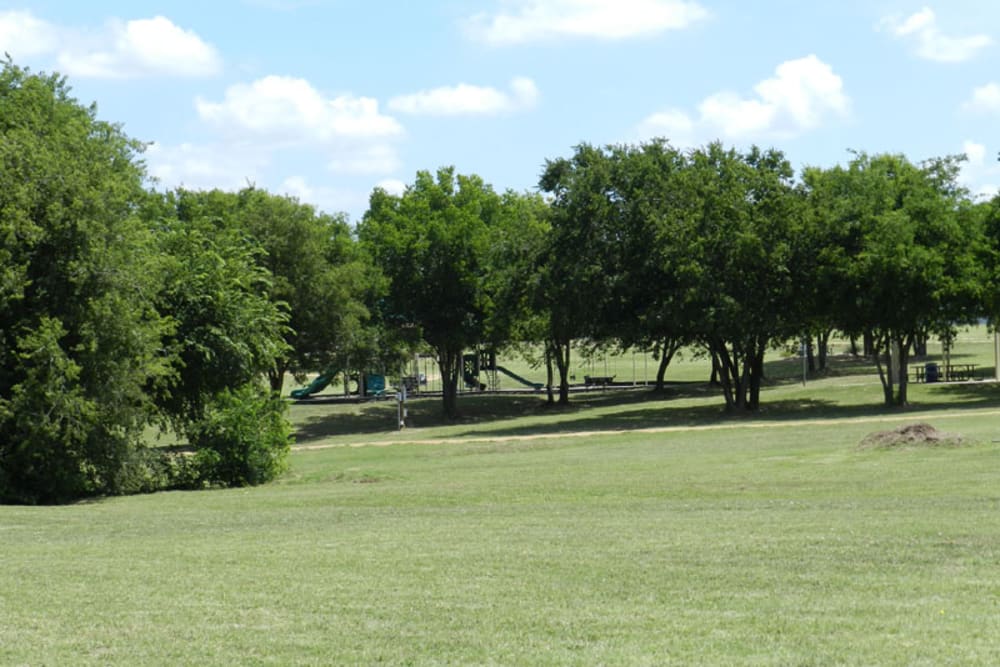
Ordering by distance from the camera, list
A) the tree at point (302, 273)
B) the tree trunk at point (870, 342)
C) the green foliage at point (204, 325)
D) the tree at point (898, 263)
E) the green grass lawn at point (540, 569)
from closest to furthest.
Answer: the green grass lawn at point (540, 569), the green foliage at point (204, 325), the tree at point (898, 263), the tree trunk at point (870, 342), the tree at point (302, 273)

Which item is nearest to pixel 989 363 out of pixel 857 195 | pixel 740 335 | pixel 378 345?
pixel 857 195

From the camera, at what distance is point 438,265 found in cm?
6366

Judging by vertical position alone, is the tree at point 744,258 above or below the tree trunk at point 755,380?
above

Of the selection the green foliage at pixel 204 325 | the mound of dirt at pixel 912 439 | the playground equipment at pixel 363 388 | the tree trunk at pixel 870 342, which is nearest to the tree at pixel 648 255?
the tree trunk at pixel 870 342

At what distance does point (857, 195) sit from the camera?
52.5 m

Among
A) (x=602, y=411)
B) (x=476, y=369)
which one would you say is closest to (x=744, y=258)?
(x=602, y=411)

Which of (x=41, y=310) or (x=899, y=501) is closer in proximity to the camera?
(x=899, y=501)

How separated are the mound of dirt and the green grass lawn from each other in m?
0.55

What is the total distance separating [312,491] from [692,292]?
1002 inches

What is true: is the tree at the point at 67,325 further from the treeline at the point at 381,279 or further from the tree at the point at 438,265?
the tree at the point at 438,265

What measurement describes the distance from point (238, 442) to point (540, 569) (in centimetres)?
2013

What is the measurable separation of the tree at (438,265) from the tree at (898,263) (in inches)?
762

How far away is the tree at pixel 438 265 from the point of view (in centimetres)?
6375

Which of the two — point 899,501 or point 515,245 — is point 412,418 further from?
point 899,501
